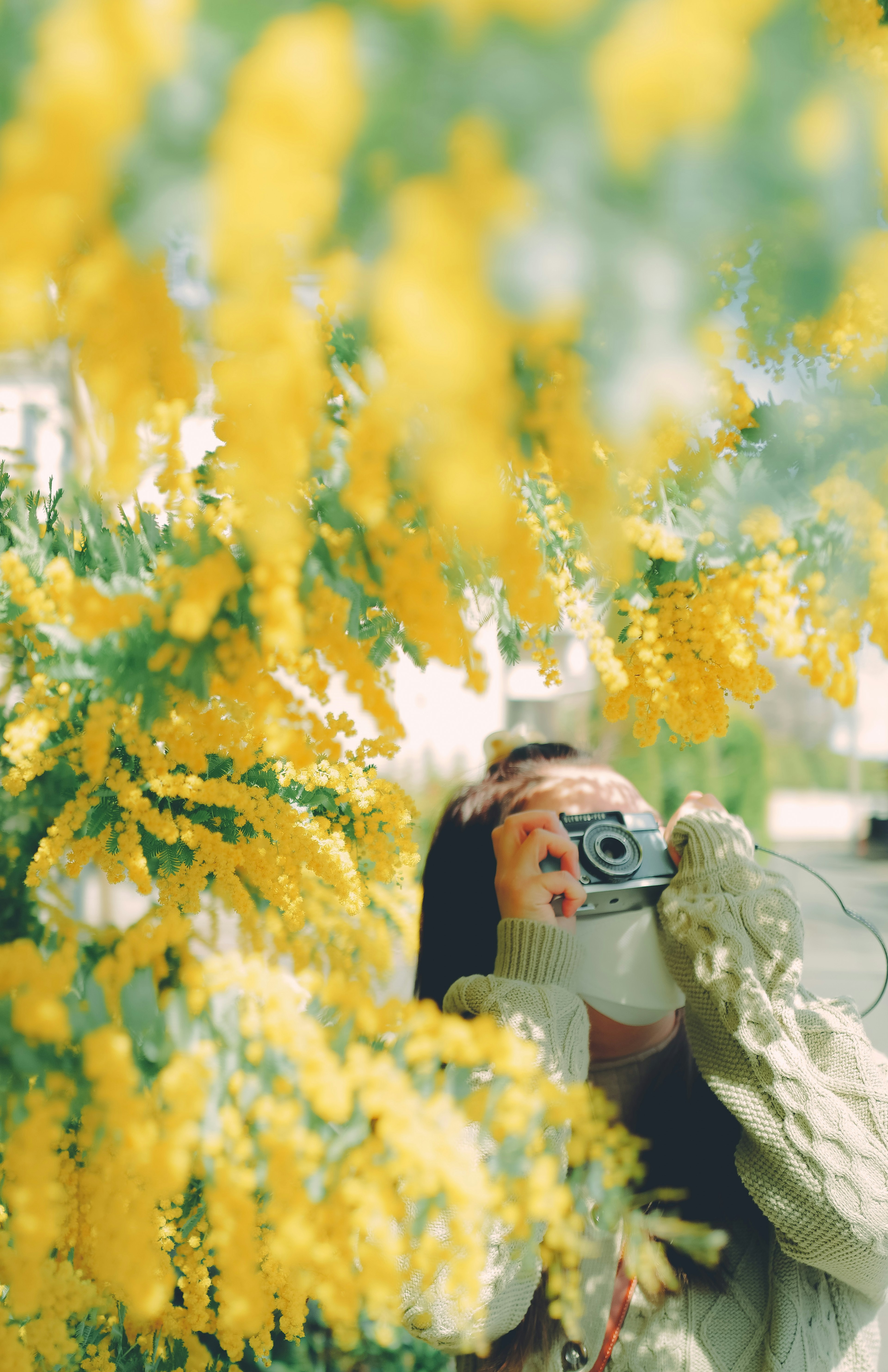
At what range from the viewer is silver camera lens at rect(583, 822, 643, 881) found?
141 cm

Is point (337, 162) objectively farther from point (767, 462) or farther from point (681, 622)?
point (681, 622)

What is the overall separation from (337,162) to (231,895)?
104 cm

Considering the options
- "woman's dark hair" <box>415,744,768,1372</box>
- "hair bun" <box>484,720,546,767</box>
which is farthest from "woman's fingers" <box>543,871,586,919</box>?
"hair bun" <box>484,720,546,767</box>

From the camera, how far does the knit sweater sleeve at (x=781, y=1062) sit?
3.82ft

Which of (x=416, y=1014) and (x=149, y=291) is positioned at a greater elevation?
(x=149, y=291)

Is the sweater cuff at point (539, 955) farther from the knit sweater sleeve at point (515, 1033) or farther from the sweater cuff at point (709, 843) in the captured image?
the sweater cuff at point (709, 843)

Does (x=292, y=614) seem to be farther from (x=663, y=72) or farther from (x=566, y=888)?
(x=566, y=888)

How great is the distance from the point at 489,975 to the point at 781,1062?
1.47ft

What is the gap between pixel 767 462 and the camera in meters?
1.00

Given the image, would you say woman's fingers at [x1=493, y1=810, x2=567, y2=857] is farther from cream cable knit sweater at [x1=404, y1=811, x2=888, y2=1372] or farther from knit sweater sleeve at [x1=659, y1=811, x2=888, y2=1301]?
knit sweater sleeve at [x1=659, y1=811, x2=888, y2=1301]

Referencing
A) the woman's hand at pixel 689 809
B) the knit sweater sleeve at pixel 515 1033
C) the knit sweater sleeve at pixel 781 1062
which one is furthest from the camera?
the woman's hand at pixel 689 809

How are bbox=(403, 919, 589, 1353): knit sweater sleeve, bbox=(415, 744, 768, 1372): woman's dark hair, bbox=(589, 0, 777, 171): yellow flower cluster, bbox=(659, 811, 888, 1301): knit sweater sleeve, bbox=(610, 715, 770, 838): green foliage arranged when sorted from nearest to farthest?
bbox=(589, 0, 777, 171): yellow flower cluster, bbox=(403, 919, 589, 1353): knit sweater sleeve, bbox=(659, 811, 888, 1301): knit sweater sleeve, bbox=(415, 744, 768, 1372): woman's dark hair, bbox=(610, 715, 770, 838): green foliage

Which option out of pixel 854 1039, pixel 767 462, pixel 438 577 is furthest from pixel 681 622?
pixel 854 1039

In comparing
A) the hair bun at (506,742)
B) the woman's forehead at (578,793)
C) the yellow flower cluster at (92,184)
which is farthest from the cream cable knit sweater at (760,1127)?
the yellow flower cluster at (92,184)
